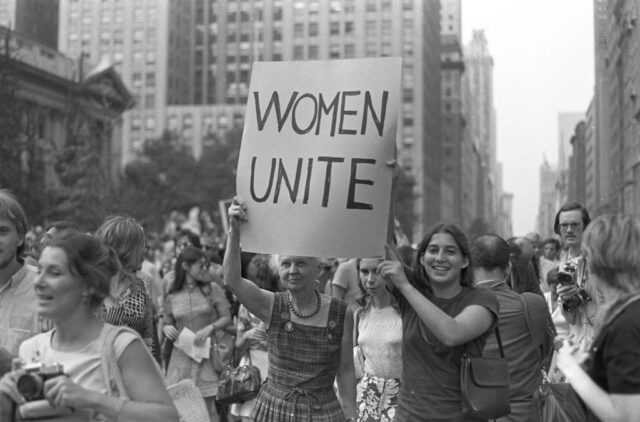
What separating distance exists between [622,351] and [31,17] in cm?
4302

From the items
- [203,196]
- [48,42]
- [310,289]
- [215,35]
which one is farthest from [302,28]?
[310,289]

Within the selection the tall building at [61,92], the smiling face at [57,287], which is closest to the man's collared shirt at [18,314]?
the smiling face at [57,287]

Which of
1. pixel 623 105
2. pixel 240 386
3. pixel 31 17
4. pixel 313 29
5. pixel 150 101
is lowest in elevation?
pixel 240 386

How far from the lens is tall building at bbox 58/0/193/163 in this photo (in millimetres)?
118000

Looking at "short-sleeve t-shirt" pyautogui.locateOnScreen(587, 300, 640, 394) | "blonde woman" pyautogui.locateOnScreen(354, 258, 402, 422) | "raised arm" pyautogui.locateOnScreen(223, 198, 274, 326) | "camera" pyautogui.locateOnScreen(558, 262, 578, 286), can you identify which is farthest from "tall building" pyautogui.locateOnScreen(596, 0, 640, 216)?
"short-sleeve t-shirt" pyautogui.locateOnScreen(587, 300, 640, 394)

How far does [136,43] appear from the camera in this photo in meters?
119

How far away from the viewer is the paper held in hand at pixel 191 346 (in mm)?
8837

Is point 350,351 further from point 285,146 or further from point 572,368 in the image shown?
point 572,368

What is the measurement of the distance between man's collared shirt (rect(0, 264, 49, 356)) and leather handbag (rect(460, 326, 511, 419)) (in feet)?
5.86

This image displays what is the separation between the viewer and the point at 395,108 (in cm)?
480

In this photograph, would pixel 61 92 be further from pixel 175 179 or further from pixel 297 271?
pixel 297 271

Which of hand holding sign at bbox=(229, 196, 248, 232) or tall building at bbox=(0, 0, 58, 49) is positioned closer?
hand holding sign at bbox=(229, 196, 248, 232)

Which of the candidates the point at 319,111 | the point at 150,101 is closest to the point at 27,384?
the point at 319,111

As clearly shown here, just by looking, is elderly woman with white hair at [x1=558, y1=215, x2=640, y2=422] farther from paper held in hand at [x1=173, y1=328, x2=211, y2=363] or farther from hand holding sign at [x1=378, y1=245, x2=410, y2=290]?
paper held in hand at [x1=173, y1=328, x2=211, y2=363]
